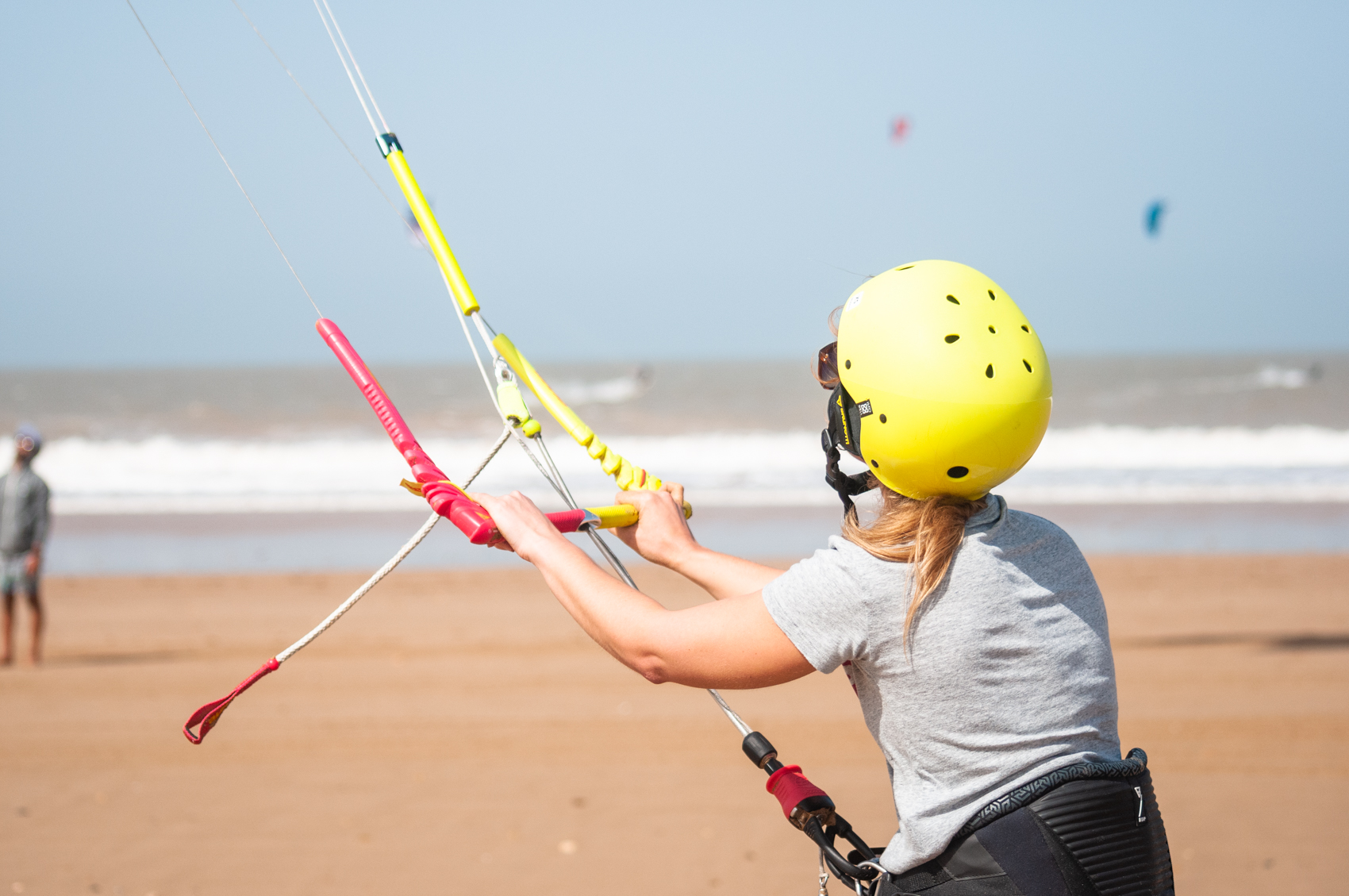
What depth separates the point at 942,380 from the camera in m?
1.56

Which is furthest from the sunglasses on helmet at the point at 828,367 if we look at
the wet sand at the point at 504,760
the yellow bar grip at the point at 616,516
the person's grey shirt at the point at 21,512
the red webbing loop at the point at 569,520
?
the person's grey shirt at the point at 21,512

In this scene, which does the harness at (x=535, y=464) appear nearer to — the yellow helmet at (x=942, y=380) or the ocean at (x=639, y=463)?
the yellow helmet at (x=942, y=380)

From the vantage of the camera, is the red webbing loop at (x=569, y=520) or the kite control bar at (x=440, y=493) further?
the red webbing loop at (x=569, y=520)

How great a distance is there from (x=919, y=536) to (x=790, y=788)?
2.18 ft

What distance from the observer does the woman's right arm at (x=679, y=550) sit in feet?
6.95

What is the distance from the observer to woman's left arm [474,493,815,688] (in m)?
1.55

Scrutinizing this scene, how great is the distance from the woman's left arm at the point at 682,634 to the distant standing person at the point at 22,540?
789 centimetres

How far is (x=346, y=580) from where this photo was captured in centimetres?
1087

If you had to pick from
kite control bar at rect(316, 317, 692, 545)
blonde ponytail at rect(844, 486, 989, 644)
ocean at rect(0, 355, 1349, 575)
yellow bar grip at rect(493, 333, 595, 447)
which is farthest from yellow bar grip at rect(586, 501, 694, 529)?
ocean at rect(0, 355, 1349, 575)

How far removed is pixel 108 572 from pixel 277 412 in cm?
2671

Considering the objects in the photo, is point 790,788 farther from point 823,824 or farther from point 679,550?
point 679,550

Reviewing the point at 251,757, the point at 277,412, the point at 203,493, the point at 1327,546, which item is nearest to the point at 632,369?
the point at 277,412

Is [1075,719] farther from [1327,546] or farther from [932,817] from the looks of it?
[1327,546]

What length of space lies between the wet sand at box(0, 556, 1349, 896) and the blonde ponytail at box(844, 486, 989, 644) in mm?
3320
